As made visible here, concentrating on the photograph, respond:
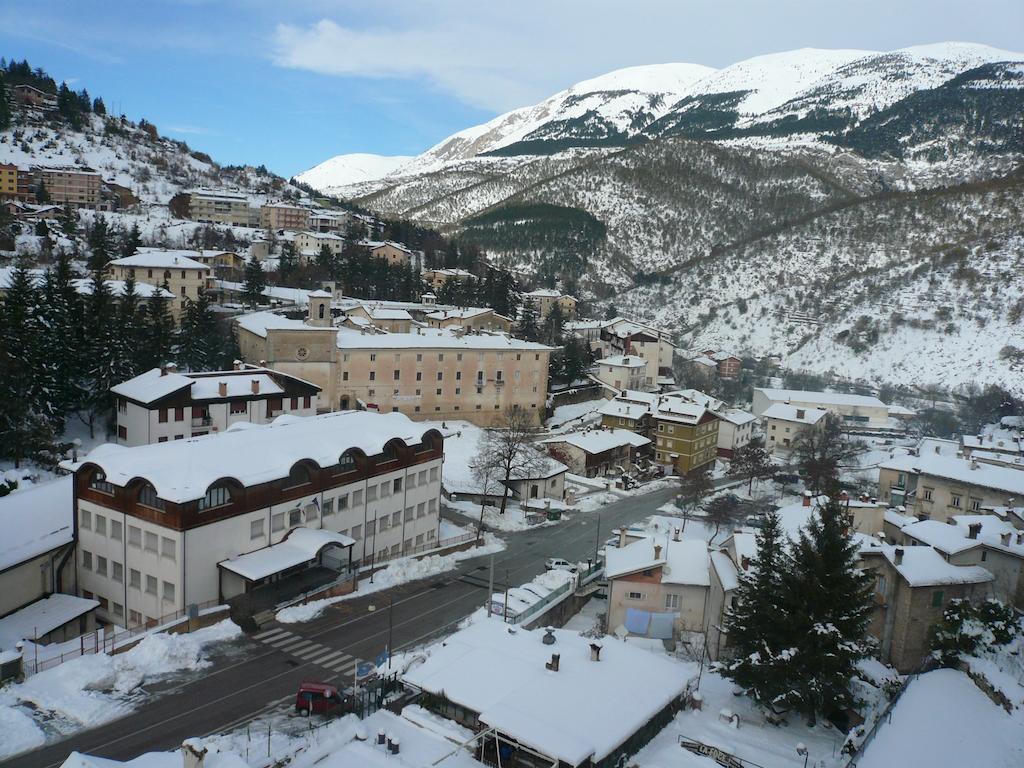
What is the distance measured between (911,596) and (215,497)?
72.2 ft

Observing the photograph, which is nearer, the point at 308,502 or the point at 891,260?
the point at 308,502

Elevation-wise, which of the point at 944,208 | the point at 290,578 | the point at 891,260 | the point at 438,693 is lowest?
the point at 290,578

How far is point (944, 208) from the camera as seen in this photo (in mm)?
129500

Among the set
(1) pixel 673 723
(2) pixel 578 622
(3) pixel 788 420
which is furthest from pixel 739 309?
(1) pixel 673 723

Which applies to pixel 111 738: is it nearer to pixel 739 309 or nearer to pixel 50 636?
pixel 50 636

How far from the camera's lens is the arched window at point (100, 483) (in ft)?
78.7

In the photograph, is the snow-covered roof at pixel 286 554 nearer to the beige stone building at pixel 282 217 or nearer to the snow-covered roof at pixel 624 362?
the snow-covered roof at pixel 624 362

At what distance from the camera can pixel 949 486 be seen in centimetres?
4284

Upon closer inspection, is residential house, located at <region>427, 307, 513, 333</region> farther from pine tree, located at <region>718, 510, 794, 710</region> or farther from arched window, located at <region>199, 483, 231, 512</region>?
pine tree, located at <region>718, 510, 794, 710</region>

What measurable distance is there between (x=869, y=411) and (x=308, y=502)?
2521 inches

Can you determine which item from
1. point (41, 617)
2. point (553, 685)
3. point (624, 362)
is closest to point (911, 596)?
point (553, 685)

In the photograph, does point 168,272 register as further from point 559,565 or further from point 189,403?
point 559,565

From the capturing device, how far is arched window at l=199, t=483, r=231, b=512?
2314cm

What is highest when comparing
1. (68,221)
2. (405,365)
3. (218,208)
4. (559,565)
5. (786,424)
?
(218,208)
